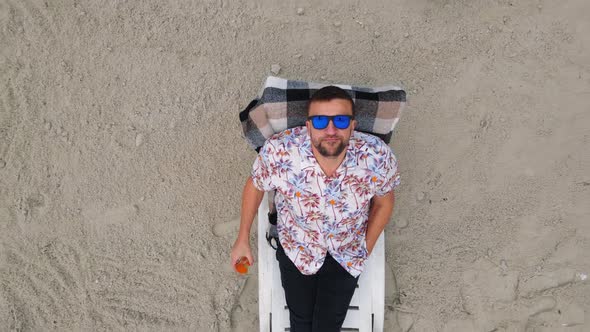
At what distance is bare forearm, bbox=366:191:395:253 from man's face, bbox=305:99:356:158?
1.62ft

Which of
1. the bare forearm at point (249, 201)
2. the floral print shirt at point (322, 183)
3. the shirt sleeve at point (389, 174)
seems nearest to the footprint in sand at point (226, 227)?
the bare forearm at point (249, 201)

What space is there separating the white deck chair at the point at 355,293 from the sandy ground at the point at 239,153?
0.34 m

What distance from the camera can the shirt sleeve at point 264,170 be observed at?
2.60 m

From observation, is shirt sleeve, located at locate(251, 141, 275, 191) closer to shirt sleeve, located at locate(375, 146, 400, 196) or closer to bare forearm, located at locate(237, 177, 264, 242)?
bare forearm, located at locate(237, 177, 264, 242)

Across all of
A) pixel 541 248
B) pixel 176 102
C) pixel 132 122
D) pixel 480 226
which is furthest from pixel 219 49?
pixel 541 248

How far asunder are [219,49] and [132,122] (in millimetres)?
778

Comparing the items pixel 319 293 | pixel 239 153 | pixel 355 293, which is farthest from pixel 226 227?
pixel 355 293

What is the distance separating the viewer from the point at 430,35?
136 inches

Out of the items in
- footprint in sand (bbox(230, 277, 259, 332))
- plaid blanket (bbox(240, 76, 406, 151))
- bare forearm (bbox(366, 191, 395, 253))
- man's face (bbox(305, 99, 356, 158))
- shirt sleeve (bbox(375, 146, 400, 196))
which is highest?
plaid blanket (bbox(240, 76, 406, 151))

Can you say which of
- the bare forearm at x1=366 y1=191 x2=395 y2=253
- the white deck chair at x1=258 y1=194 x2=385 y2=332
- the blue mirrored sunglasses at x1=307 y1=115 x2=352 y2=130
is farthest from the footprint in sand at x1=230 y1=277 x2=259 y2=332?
the blue mirrored sunglasses at x1=307 y1=115 x2=352 y2=130

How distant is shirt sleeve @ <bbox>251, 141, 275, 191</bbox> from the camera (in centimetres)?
260

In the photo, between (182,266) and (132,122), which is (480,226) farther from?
(132,122)

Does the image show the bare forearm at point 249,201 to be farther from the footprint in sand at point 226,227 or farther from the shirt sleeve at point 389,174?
the shirt sleeve at point 389,174

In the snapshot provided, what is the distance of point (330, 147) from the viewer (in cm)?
242
